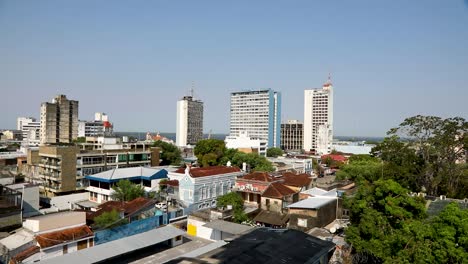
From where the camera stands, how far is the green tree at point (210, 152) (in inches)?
1930

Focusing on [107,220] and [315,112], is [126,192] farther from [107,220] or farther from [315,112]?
[315,112]

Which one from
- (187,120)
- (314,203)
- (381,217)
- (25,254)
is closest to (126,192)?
(25,254)

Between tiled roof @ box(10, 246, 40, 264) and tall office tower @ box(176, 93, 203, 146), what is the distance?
96.2 meters

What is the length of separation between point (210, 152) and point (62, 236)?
107 feet

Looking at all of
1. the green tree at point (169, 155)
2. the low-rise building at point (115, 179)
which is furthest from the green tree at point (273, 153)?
the low-rise building at point (115, 179)

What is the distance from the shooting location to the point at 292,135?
11162 centimetres

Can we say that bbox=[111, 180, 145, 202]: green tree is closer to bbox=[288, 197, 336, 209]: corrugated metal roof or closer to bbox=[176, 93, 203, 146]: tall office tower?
bbox=[288, 197, 336, 209]: corrugated metal roof

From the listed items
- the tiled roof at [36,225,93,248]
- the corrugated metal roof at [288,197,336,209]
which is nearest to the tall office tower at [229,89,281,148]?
the corrugated metal roof at [288,197,336,209]

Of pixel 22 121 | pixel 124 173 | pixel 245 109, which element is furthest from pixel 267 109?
pixel 22 121

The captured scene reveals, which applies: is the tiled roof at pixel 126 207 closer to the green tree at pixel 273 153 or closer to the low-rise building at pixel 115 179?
the low-rise building at pixel 115 179

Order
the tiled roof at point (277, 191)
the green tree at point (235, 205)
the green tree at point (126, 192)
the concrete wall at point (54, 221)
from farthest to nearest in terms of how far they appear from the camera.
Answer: the green tree at point (126, 192)
the tiled roof at point (277, 191)
the green tree at point (235, 205)
the concrete wall at point (54, 221)

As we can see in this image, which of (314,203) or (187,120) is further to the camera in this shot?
(187,120)

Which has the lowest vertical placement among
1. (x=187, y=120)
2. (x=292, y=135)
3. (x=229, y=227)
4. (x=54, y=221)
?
(x=229, y=227)

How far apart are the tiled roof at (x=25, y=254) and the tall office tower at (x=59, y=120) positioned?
2780 inches
